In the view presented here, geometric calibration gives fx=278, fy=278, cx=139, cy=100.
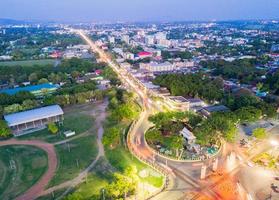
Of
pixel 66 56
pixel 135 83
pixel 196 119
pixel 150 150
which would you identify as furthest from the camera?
pixel 66 56

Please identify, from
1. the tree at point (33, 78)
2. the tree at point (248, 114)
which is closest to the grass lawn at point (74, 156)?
the tree at point (248, 114)

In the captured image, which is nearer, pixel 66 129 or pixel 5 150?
pixel 5 150

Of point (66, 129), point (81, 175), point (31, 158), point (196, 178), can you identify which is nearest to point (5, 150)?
point (31, 158)

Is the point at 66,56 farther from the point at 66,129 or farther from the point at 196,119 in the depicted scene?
the point at 196,119

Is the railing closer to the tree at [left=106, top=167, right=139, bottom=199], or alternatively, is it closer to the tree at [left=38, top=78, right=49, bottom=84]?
the tree at [left=106, top=167, right=139, bottom=199]

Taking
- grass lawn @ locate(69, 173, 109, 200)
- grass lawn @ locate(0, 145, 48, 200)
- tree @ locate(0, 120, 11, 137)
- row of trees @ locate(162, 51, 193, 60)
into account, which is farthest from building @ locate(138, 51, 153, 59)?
grass lawn @ locate(69, 173, 109, 200)

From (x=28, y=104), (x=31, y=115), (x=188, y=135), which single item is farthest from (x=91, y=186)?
(x=28, y=104)

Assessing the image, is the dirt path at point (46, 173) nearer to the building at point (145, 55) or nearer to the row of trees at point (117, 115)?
the row of trees at point (117, 115)

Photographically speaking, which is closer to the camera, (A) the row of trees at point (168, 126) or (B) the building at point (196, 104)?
(A) the row of trees at point (168, 126)
